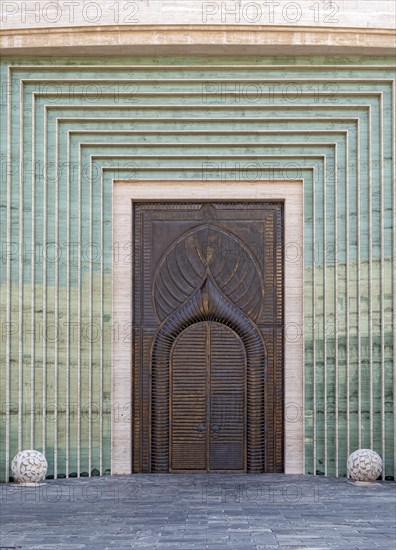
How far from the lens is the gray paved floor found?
22.6ft

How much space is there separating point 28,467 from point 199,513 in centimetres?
288

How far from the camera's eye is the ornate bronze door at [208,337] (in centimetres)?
1088

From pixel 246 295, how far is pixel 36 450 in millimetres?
3265

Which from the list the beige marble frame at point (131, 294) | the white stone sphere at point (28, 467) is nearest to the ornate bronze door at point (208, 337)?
the beige marble frame at point (131, 294)

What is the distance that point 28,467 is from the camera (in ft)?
33.3

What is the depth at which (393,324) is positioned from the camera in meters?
10.7

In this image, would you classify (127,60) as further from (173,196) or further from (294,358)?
(294,358)

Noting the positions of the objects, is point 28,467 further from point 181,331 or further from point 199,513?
point 199,513

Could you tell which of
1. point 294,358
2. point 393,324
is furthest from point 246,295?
point 393,324

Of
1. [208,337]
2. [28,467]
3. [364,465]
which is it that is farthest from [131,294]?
[364,465]

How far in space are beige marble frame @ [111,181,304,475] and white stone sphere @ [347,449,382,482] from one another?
75cm

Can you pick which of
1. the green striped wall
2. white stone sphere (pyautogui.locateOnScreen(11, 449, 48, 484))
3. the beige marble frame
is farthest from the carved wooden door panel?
white stone sphere (pyautogui.locateOnScreen(11, 449, 48, 484))

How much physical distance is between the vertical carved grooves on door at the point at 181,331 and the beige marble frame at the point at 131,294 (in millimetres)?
322

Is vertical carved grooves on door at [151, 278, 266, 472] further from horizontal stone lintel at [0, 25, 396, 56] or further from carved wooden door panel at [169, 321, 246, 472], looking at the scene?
horizontal stone lintel at [0, 25, 396, 56]
